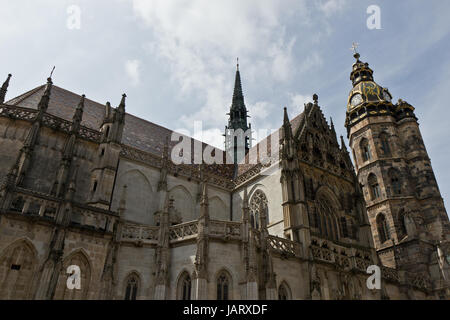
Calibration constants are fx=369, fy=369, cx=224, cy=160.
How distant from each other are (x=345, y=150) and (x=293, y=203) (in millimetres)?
9979

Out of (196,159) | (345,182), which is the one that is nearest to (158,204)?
(196,159)

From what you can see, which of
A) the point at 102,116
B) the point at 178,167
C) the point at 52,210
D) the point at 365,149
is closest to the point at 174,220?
the point at 178,167

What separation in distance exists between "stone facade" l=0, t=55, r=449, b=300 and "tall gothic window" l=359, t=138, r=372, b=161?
8.34 meters

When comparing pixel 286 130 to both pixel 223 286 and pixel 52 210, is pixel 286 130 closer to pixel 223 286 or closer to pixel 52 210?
pixel 223 286

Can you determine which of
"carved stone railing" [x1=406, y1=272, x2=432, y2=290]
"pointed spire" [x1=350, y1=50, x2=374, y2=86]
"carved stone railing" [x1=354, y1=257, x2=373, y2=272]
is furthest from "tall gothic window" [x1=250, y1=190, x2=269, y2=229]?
"pointed spire" [x1=350, y1=50, x2=374, y2=86]

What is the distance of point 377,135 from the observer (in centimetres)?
3747

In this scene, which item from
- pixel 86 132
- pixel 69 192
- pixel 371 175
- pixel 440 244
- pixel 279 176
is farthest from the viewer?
pixel 371 175

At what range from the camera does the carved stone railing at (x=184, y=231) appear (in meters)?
16.8

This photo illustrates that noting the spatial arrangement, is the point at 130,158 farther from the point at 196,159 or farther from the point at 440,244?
the point at 440,244

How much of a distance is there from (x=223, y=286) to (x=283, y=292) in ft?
12.2

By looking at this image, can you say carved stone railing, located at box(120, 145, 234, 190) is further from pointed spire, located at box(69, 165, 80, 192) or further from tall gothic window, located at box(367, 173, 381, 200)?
tall gothic window, located at box(367, 173, 381, 200)

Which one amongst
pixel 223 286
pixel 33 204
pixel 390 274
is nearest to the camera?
pixel 33 204

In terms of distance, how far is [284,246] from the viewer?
757 inches

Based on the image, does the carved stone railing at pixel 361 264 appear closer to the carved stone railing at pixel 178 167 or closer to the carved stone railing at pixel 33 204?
the carved stone railing at pixel 178 167
